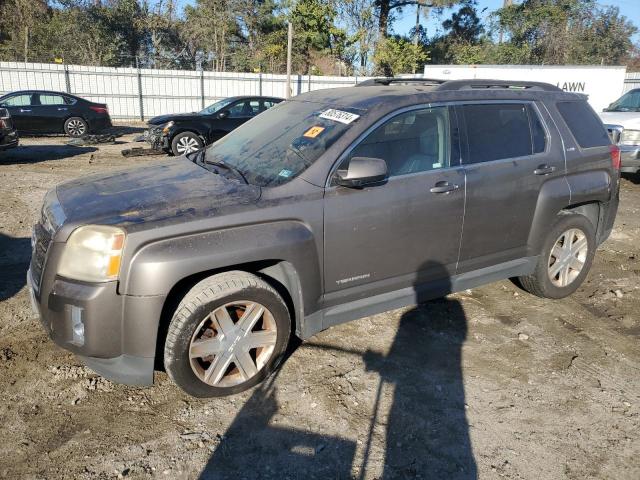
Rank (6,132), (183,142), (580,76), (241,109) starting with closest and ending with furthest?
1. (6,132)
2. (183,142)
3. (241,109)
4. (580,76)

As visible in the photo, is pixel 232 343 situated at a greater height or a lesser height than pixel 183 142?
lesser

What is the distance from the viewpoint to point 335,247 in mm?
3174

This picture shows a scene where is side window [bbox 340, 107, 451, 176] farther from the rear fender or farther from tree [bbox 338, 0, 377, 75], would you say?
tree [bbox 338, 0, 377, 75]

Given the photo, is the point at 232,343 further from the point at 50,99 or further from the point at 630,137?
the point at 50,99

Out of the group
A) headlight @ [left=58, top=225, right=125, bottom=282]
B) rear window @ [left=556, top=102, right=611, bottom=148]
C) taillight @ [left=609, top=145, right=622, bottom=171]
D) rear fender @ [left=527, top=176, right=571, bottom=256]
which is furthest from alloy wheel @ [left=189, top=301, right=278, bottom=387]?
taillight @ [left=609, top=145, right=622, bottom=171]

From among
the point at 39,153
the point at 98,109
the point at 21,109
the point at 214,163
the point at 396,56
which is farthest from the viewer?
the point at 396,56

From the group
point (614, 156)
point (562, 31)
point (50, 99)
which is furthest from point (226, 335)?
point (562, 31)

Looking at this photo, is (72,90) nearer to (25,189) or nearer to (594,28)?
(25,189)

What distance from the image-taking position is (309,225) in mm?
3055

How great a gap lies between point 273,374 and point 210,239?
1103 mm

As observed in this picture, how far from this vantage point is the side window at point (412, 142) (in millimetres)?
3385

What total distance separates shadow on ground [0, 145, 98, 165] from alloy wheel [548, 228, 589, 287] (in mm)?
11216

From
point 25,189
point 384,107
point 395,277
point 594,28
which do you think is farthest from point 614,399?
point 594,28

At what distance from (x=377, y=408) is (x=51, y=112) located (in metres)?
14.9
